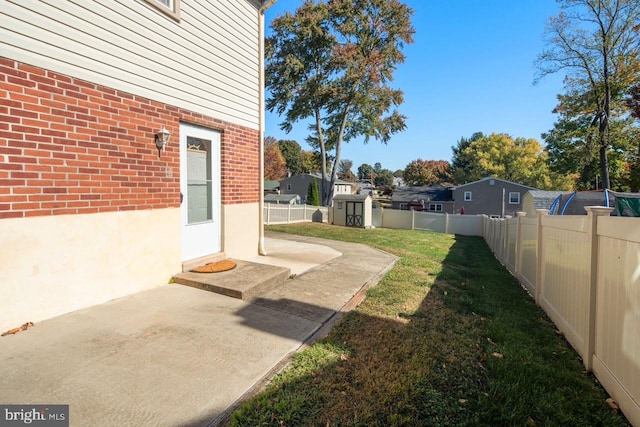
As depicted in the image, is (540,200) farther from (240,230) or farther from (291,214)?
(240,230)

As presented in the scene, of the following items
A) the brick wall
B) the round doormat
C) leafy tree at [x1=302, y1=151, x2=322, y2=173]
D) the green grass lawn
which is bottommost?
the green grass lawn

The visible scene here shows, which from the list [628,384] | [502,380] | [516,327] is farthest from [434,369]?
[516,327]

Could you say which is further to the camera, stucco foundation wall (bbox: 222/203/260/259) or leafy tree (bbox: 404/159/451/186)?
leafy tree (bbox: 404/159/451/186)

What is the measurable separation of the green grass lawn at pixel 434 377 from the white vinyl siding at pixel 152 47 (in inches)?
153

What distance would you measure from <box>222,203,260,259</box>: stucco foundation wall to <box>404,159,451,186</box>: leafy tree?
56.0 metres

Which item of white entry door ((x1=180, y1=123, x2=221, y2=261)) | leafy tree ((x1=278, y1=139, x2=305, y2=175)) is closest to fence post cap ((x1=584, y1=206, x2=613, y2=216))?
white entry door ((x1=180, y1=123, x2=221, y2=261))

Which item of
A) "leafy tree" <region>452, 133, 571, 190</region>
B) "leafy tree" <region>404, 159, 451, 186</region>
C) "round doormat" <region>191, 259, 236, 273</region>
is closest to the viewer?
"round doormat" <region>191, 259, 236, 273</region>

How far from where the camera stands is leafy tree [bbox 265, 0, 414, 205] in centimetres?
2453

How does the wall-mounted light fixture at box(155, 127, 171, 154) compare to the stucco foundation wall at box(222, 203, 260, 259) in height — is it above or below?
above

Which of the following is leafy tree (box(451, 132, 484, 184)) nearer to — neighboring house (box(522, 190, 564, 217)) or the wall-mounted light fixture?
neighboring house (box(522, 190, 564, 217))

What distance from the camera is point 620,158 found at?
25.1 metres

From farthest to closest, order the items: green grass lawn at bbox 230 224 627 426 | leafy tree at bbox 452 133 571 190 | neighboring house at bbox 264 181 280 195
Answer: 1. neighboring house at bbox 264 181 280 195
2. leafy tree at bbox 452 133 571 190
3. green grass lawn at bbox 230 224 627 426

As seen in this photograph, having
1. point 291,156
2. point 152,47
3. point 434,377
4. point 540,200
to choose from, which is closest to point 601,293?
point 434,377

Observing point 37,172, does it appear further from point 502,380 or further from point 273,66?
point 273,66
